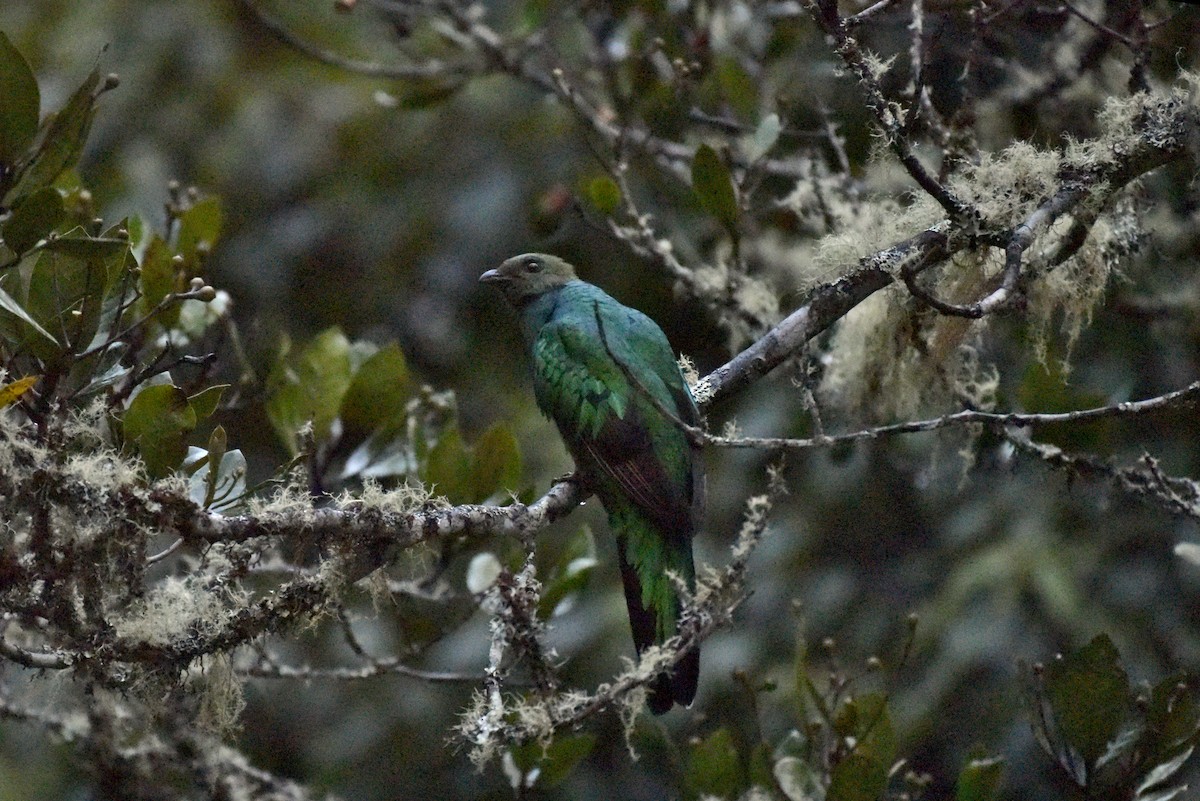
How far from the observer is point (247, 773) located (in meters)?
3.26

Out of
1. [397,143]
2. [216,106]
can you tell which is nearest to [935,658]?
[397,143]

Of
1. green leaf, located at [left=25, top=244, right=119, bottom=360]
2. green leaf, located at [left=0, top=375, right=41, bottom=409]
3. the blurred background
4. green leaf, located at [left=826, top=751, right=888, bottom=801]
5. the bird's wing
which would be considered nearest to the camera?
green leaf, located at [left=0, top=375, right=41, bottom=409]

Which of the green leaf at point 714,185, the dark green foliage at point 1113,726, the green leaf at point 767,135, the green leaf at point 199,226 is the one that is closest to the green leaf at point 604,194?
the green leaf at point 714,185

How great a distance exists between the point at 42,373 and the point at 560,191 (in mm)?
3059

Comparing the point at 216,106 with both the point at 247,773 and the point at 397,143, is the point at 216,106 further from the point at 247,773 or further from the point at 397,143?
the point at 247,773

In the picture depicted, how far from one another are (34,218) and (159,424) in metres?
0.48

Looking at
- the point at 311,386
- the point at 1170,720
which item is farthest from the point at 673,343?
the point at 1170,720

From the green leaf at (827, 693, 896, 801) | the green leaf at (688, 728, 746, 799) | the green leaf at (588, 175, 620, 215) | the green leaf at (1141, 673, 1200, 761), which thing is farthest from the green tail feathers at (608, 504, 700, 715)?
the green leaf at (1141, 673, 1200, 761)

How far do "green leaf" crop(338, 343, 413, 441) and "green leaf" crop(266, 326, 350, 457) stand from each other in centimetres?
4

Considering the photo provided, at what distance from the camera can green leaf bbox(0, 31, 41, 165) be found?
271cm

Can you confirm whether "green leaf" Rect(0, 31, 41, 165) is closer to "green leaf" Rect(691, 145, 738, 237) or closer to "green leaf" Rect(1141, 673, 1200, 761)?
"green leaf" Rect(691, 145, 738, 237)

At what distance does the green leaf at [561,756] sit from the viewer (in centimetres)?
323

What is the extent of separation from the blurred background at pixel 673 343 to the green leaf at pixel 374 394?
58cm

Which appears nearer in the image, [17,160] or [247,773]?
[17,160]
